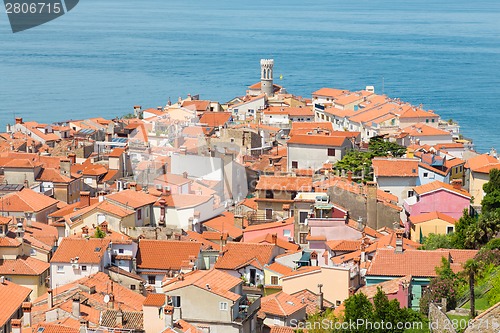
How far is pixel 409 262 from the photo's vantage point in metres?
19.8

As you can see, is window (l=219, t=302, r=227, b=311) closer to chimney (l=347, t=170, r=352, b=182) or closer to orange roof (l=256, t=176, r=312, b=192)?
orange roof (l=256, t=176, r=312, b=192)

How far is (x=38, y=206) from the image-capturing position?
29297mm

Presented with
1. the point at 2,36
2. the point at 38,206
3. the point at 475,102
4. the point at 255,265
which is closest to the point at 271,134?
the point at 38,206

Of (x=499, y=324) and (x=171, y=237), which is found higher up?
(x=499, y=324)

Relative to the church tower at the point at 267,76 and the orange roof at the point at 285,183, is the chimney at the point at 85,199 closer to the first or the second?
the orange roof at the point at 285,183

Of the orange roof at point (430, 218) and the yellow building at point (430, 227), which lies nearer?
the yellow building at point (430, 227)

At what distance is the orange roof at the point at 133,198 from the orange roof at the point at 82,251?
361 cm

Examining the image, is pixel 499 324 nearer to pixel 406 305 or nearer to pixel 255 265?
pixel 406 305

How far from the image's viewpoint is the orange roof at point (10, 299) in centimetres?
1444

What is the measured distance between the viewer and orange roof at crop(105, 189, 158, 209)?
25.8 m

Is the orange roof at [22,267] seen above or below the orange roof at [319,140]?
below

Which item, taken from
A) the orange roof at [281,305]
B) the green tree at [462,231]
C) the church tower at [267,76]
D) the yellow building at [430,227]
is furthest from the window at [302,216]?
the church tower at [267,76]

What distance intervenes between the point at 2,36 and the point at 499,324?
14217 centimetres

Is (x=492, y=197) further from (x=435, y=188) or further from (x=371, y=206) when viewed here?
(x=371, y=206)
